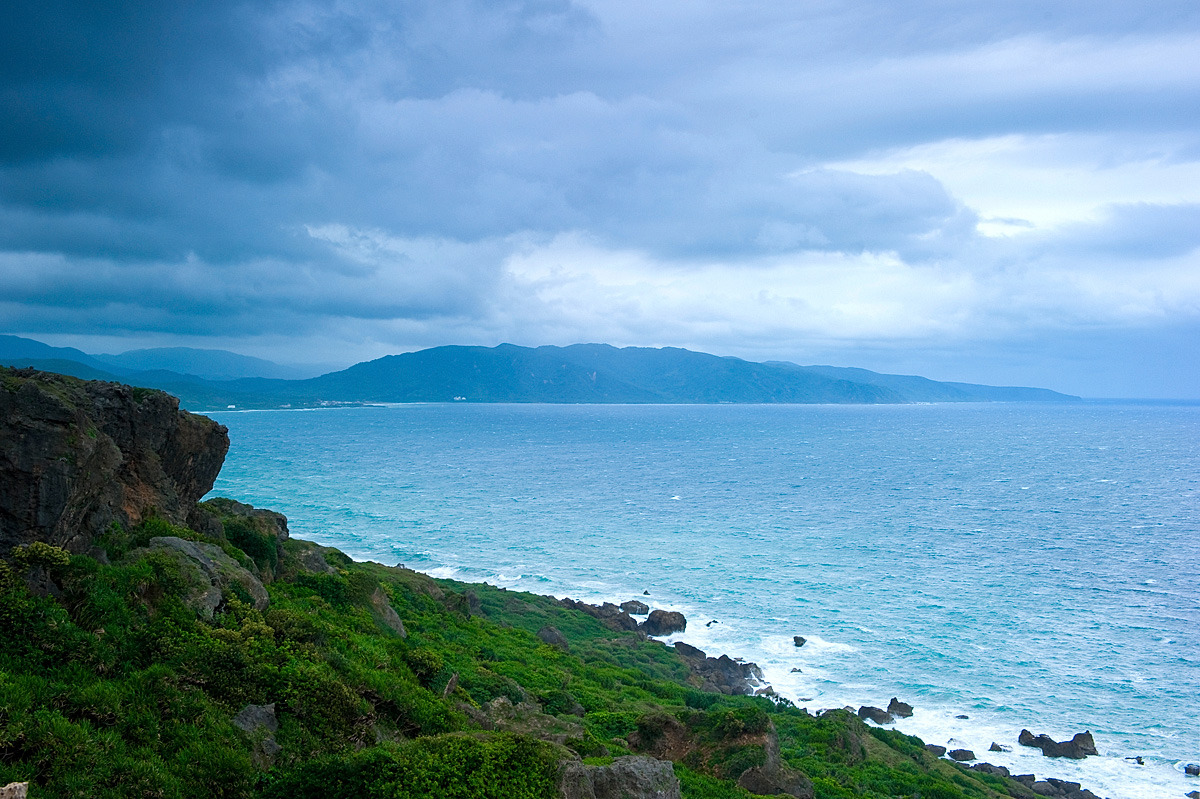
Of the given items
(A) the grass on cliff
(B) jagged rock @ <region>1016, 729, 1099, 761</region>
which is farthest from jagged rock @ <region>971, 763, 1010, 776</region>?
(A) the grass on cliff

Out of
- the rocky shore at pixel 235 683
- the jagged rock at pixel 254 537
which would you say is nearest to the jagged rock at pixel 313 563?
the rocky shore at pixel 235 683

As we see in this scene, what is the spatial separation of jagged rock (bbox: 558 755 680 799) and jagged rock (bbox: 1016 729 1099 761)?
114 feet

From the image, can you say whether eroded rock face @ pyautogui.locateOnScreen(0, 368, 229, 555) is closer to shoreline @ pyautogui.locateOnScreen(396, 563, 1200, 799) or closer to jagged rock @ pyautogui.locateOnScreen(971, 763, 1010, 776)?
shoreline @ pyautogui.locateOnScreen(396, 563, 1200, 799)

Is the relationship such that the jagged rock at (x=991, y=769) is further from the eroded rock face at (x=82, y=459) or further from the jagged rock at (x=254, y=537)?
the eroded rock face at (x=82, y=459)

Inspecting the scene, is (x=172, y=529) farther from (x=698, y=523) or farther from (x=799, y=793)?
(x=698, y=523)

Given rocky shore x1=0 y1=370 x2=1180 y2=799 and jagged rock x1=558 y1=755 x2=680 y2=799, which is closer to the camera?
rocky shore x1=0 y1=370 x2=1180 y2=799

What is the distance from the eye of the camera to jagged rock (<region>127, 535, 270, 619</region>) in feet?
49.7

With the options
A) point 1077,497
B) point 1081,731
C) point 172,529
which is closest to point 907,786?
point 1081,731

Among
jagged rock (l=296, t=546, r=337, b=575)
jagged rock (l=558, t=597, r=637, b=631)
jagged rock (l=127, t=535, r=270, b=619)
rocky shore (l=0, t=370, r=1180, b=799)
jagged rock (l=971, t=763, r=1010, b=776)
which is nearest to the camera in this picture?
rocky shore (l=0, t=370, r=1180, b=799)

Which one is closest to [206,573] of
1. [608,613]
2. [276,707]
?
[276,707]

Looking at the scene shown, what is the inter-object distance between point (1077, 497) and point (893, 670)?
76.8 m

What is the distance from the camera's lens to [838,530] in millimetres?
82938

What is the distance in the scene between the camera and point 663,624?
5156cm

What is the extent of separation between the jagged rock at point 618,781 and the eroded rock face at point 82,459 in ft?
38.6
